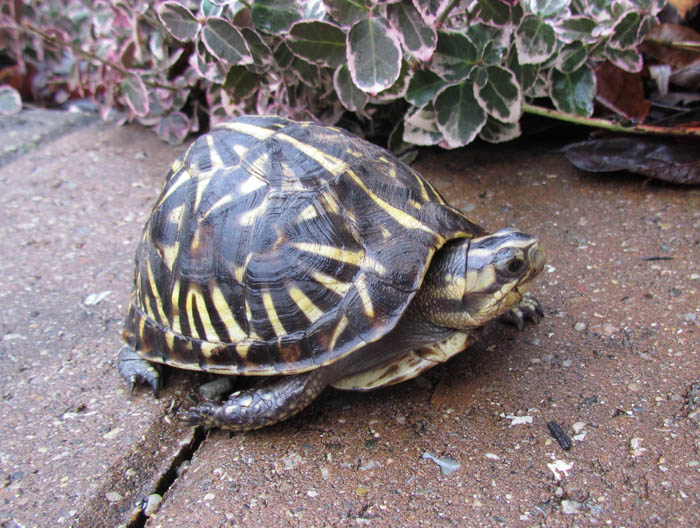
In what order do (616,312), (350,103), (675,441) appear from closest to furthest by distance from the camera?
(675,441), (616,312), (350,103)

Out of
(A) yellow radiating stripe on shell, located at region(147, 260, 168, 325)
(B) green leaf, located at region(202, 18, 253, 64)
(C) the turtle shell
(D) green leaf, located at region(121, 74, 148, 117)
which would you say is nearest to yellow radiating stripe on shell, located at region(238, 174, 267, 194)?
(C) the turtle shell

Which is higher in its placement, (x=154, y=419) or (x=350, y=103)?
(x=350, y=103)

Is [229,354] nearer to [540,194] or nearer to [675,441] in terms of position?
[675,441]

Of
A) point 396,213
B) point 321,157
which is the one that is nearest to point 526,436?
Result: point 396,213

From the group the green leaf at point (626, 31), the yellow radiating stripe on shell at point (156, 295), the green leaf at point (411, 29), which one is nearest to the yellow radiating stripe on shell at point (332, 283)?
the yellow radiating stripe on shell at point (156, 295)

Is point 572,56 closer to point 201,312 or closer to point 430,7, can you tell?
point 430,7

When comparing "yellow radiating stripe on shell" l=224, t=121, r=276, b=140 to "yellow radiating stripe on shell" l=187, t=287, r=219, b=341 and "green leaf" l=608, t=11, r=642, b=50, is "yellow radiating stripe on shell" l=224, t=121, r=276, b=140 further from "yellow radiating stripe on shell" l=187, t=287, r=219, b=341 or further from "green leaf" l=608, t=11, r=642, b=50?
"green leaf" l=608, t=11, r=642, b=50

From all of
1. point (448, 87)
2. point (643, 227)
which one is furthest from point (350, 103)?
point (643, 227)
